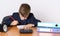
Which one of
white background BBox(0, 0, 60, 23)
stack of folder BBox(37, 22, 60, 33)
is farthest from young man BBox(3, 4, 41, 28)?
white background BBox(0, 0, 60, 23)

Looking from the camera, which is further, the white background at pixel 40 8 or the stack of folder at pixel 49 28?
the white background at pixel 40 8

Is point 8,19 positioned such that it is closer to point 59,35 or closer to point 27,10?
point 27,10

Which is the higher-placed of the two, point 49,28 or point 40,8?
point 40,8

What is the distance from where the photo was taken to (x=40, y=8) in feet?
10.7

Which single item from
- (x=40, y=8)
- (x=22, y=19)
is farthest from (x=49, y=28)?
(x=40, y=8)

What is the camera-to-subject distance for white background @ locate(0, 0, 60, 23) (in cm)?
324

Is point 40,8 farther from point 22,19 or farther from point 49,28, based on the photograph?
point 49,28

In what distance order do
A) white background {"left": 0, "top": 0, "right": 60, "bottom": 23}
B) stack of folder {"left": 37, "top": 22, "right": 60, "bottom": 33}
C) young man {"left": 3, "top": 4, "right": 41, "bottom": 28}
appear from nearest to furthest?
stack of folder {"left": 37, "top": 22, "right": 60, "bottom": 33} < young man {"left": 3, "top": 4, "right": 41, "bottom": 28} < white background {"left": 0, "top": 0, "right": 60, "bottom": 23}

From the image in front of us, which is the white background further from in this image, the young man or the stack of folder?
the stack of folder

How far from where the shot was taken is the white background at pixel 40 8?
10.6 feet

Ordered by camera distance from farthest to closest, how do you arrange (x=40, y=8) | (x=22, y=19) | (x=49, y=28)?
(x=40, y=8) < (x=22, y=19) < (x=49, y=28)

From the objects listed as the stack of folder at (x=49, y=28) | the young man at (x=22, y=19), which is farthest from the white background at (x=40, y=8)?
the stack of folder at (x=49, y=28)

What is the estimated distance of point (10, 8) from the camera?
3.29 m

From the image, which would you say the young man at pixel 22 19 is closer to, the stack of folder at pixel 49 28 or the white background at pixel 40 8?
the stack of folder at pixel 49 28
